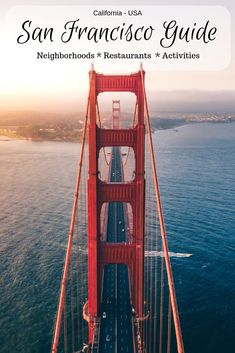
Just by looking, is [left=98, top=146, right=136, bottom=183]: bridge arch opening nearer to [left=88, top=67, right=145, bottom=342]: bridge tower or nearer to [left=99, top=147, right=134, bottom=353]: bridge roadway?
[left=99, top=147, right=134, bottom=353]: bridge roadway

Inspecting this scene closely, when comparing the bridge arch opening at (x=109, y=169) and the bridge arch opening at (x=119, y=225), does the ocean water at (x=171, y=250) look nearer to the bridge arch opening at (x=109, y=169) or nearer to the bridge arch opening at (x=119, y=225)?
the bridge arch opening at (x=119, y=225)

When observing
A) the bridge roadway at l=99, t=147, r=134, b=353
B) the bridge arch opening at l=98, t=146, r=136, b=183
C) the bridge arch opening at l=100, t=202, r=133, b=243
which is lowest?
the bridge roadway at l=99, t=147, r=134, b=353

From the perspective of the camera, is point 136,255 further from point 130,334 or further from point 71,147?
point 71,147

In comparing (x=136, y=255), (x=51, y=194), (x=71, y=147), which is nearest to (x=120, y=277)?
(x=136, y=255)

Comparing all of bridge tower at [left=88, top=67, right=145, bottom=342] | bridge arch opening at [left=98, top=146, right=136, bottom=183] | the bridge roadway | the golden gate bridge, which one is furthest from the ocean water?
bridge arch opening at [left=98, top=146, right=136, bottom=183]

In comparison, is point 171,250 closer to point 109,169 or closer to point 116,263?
point 116,263

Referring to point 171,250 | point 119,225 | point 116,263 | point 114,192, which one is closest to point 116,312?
point 116,263
